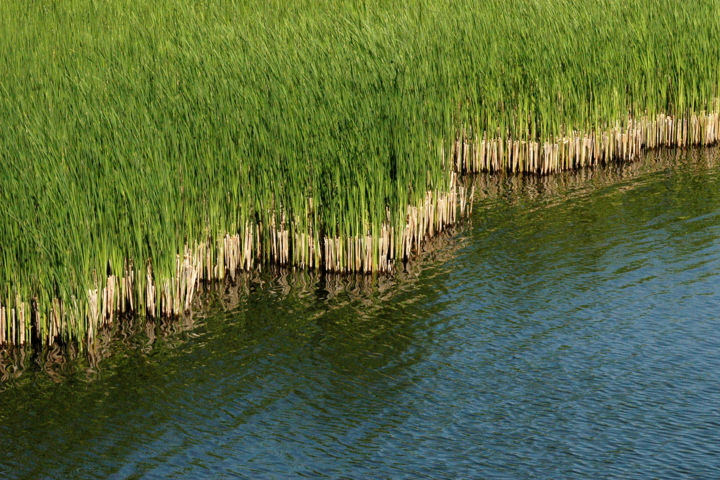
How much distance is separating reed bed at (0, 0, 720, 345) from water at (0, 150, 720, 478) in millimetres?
501

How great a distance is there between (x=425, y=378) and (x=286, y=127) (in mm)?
3577

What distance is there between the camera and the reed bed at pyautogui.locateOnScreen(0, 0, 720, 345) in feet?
30.9

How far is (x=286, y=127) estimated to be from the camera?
37.0 ft

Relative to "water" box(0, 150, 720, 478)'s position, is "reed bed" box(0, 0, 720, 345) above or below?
above

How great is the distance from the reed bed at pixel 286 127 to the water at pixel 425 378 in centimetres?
50

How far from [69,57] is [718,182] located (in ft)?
28.6

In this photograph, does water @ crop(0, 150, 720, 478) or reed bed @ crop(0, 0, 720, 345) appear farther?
Result: reed bed @ crop(0, 0, 720, 345)

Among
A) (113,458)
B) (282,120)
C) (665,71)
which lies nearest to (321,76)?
(282,120)

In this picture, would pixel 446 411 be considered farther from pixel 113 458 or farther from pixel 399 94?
pixel 399 94

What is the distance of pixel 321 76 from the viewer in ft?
38.2

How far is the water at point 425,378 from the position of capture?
7.62 m

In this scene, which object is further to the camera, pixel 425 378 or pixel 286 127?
pixel 286 127

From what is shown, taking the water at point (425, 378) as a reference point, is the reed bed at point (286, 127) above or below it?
above

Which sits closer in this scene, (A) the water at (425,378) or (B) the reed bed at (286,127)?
(A) the water at (425,378)
